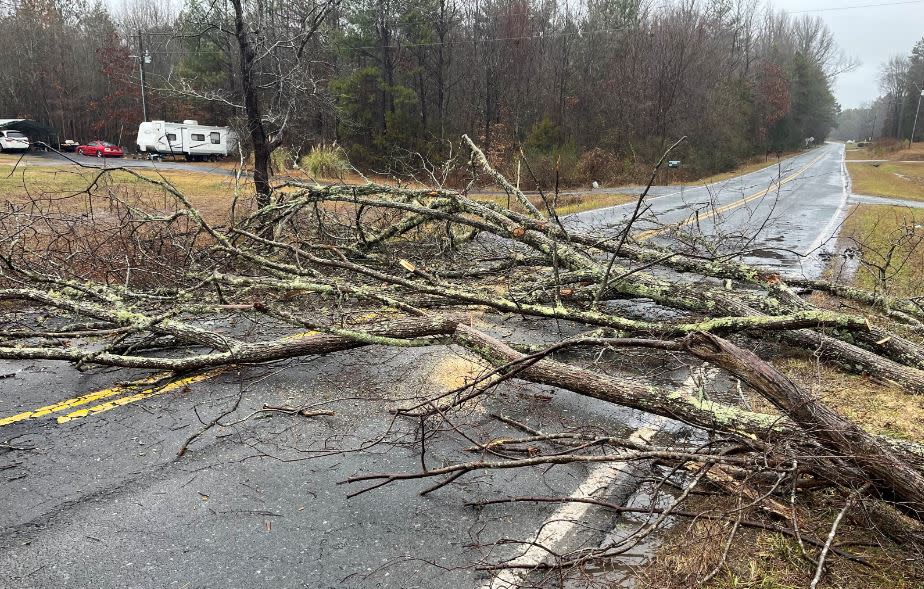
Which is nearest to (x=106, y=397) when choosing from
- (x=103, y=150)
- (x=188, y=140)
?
(x=103, y=150)

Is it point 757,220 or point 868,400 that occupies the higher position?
point 757,220

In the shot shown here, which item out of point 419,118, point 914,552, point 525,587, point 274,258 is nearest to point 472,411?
point 525,587

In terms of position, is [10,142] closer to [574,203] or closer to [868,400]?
[574,203]

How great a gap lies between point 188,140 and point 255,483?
38.8 metres

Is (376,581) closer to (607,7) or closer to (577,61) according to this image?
(577,61)

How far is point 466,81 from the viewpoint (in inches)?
1346

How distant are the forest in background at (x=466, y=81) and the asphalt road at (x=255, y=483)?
2253 centimetres

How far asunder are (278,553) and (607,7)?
1618 inches

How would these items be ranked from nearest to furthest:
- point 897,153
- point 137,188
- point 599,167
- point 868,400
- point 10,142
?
1. point 868,400
2. point 137,188
3. point 599,167
4. point 10,142
5. point 897,153

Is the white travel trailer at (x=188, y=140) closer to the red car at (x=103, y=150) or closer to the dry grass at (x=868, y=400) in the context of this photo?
the red car at (x=103, y=150)

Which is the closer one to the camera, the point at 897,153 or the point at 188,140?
the point at 188,140

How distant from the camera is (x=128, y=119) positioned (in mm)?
41094

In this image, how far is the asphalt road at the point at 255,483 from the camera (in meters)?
2.64

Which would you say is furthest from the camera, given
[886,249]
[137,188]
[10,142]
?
[10,142]
